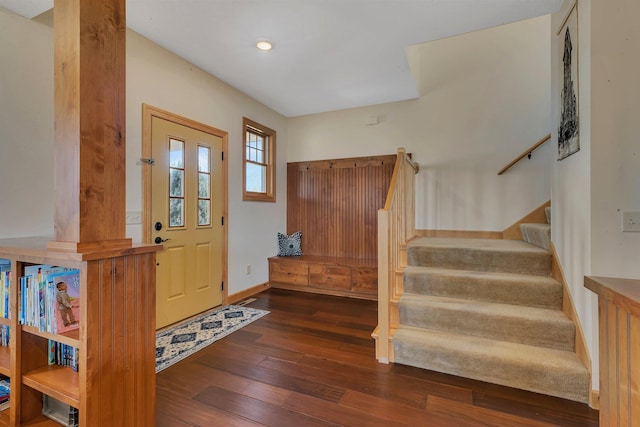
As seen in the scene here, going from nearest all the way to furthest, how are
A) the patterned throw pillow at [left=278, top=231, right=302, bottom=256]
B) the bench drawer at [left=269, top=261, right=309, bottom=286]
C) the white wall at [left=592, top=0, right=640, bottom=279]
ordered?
1. the white wall at [left=592, top=0, right=640, bottom=279]
2. the bench drawer at [left=269, top=261, right=309, bottom=286]
3. the patterned throw pillow at [left=278, top=231, right=302, bottom=256]

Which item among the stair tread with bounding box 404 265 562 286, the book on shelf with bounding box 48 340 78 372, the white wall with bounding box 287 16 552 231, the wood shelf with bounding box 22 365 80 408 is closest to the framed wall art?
the stair tread with bounding box 404 265 562 286

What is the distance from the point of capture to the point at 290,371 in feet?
6.64

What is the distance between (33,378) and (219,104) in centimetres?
285

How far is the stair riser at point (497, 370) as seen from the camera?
1710 mm

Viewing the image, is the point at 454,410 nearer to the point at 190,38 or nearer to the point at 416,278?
the point at 416,278

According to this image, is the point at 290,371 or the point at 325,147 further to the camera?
the point at 325,147

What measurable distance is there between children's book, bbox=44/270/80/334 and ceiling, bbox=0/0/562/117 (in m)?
1.77

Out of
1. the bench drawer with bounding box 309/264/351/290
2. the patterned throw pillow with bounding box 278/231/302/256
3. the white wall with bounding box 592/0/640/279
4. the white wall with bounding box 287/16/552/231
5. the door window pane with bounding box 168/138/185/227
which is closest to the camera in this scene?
the white wall with bounding box 592/0/640/279

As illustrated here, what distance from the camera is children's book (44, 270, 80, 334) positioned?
1.26 meters

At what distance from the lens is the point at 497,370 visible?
6.19 ft

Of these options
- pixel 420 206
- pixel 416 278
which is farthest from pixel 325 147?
pixel 416 278

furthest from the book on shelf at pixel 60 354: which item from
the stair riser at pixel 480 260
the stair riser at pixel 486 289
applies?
the stair riser at pixel 480 260

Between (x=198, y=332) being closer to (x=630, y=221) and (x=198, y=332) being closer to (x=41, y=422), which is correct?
(x=41, y=422)

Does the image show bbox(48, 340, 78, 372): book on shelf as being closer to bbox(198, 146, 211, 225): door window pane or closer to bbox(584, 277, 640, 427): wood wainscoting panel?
bbox(198, 146, 211, 225): door window pane
